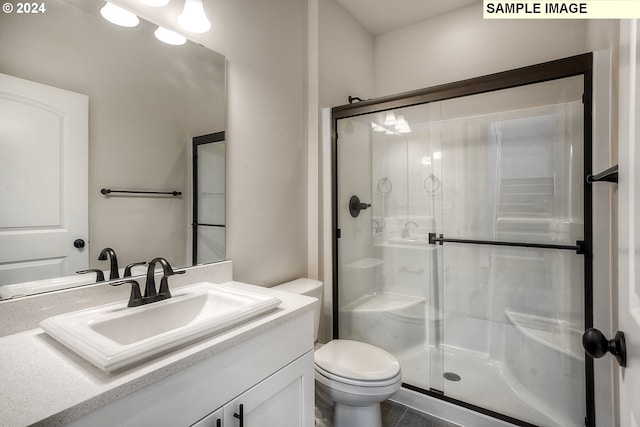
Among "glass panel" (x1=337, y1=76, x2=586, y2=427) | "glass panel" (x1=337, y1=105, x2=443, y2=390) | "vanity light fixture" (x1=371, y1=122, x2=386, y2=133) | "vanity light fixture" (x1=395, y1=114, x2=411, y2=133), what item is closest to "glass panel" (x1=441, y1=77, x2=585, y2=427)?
"glass panel" (x1=337, y1=76, x2=586, y2=427)

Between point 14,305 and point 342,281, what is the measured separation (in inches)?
Result: 64.6

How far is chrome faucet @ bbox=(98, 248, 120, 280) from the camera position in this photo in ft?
3.52

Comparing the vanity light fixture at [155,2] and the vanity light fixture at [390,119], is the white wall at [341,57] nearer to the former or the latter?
the vanity light fixture at [390,119]

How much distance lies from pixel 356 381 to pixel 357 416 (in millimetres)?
244

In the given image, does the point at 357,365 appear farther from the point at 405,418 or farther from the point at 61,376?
the point at 61,376

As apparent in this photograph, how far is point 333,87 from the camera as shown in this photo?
2.20m

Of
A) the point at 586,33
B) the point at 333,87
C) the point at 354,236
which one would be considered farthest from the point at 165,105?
the point at 586,33

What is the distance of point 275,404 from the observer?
3.26 feet

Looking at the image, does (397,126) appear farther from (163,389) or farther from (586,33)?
(163,389)

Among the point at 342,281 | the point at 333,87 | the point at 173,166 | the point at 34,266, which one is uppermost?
the point at 333,87

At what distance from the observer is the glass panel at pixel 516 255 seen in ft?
4.90

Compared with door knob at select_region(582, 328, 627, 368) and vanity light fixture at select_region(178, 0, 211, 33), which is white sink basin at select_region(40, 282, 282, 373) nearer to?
door knob at select_region(582, 328, 627, 368)

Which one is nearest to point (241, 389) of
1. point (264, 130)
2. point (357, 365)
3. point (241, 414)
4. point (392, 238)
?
point (241, 414)

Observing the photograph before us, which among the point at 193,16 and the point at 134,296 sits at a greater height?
the point at 193,16
